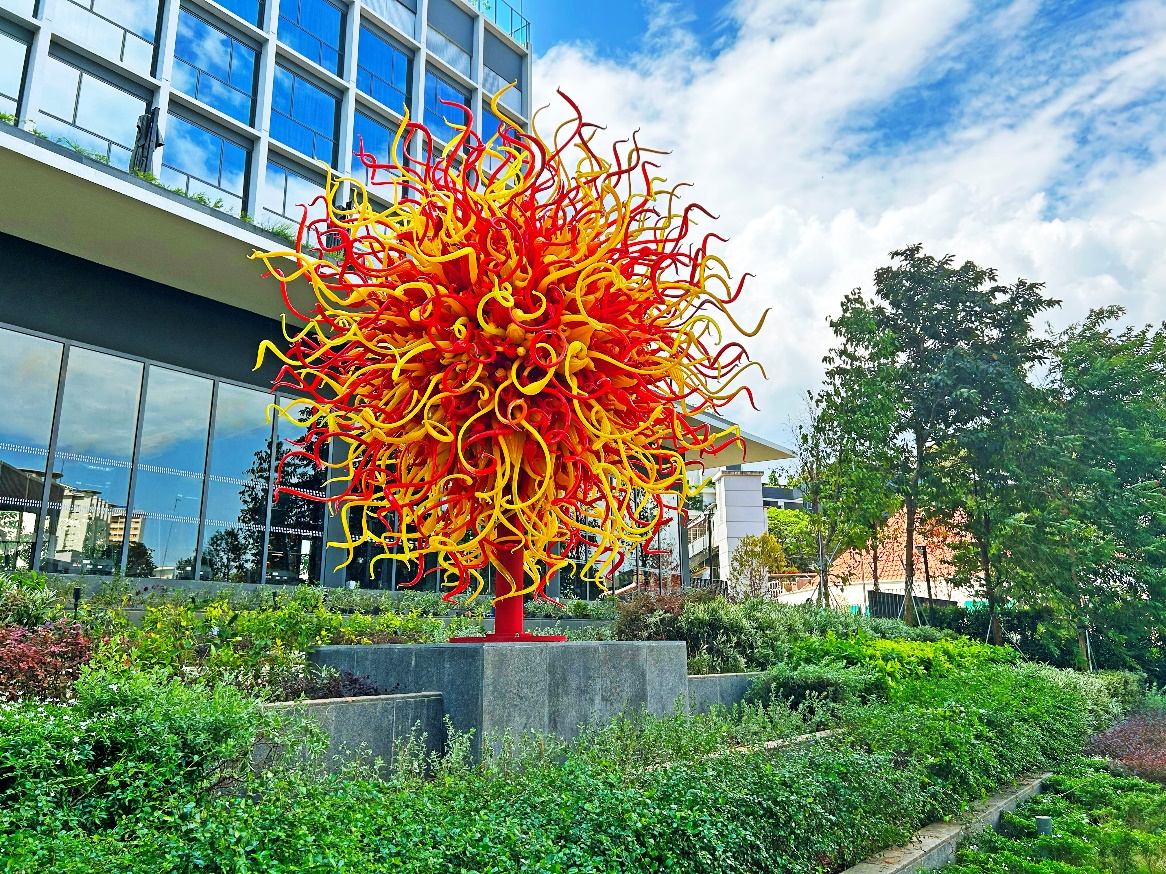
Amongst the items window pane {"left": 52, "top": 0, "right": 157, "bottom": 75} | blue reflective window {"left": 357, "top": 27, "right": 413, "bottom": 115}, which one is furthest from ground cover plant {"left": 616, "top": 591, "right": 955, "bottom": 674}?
blue reflective window {"left": 357, "top": 27, "right": 413, "bottom": 115}

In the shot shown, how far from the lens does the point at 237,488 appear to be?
1227 centimetres

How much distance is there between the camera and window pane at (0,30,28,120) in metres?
15.9

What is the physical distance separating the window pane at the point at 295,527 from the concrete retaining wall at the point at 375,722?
29.0ft

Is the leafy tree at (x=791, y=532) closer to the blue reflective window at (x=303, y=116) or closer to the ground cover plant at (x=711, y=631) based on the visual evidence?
the blue reflective window at (x=303, y=116)

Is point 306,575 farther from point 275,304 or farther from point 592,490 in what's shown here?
point 592,490

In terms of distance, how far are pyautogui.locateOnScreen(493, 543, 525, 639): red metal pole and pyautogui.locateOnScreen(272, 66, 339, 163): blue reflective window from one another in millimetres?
20096

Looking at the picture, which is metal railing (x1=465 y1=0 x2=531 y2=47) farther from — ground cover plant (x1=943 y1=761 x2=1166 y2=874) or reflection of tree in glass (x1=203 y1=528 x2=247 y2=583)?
ground cover plant (x1=943 y1=761 x2=1166 y2=874)

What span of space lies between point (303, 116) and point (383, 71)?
320 cm

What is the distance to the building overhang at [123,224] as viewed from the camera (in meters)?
8.60

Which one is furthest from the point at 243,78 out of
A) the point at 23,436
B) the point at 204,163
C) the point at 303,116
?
the point at 23,436

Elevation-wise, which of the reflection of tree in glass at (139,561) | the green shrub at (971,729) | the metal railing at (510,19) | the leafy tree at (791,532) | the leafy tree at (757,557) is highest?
the metal railing at (510,19)

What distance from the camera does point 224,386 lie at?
12.2m

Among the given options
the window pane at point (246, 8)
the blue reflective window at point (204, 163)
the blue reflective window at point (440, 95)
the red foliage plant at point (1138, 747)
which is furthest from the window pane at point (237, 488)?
the blue reflective window at point (440, 95)

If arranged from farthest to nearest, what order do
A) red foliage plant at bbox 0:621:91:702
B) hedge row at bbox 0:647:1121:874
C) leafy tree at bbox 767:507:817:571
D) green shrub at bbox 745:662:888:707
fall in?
leafy tree at bbox 767:507:817:571, green shrub at bbox 745:662:888:707, red foliage plant at bbox 0:621:91:702, hedge row at bbox 0:647:1121:874
